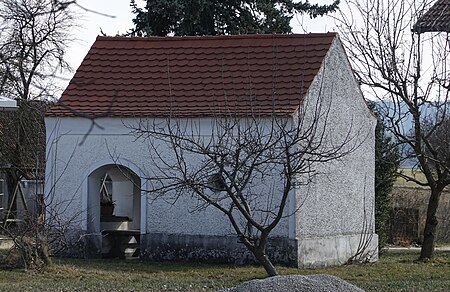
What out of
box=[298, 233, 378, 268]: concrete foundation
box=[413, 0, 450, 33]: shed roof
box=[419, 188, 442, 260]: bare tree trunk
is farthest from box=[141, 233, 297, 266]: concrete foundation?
box=[413, 0, 450, 33]: shed roof

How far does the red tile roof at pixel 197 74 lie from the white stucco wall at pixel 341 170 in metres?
0.73

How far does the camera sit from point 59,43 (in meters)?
32.5

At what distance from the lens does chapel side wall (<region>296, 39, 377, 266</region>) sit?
21.8 metres

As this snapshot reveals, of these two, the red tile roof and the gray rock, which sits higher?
the red tile roof

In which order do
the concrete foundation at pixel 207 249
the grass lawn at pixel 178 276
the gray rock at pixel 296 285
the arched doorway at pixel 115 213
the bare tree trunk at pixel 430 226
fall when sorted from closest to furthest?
the gray rock at pixel 296 285 → the grass lawn at pixel 178 276 → the concrete foundation at pixel 207 249 → the arched doorway at pixel 115 213 → the bare tree trunk at pixel 430 226

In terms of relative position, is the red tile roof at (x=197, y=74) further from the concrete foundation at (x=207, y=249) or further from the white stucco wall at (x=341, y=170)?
the concrete foundation at (x=207, y=249)

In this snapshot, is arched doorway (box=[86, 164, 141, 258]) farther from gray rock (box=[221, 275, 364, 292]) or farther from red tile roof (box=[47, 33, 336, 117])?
gray rock (box=[221, 275, 364, 292])

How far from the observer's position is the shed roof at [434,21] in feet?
72.9

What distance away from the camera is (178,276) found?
18.8 metres

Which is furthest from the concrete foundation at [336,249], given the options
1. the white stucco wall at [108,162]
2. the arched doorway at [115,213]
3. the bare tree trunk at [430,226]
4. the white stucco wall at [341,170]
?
the arched doorway at [115,213]

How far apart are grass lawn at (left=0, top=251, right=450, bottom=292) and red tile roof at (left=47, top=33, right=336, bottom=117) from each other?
3.42 metres

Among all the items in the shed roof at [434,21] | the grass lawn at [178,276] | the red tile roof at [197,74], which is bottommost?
the grass lawn at [178,276]

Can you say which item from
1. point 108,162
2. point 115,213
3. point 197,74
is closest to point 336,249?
point 197,74

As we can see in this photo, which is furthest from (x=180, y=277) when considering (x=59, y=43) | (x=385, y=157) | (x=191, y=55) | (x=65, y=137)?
(x=59, y=43)
